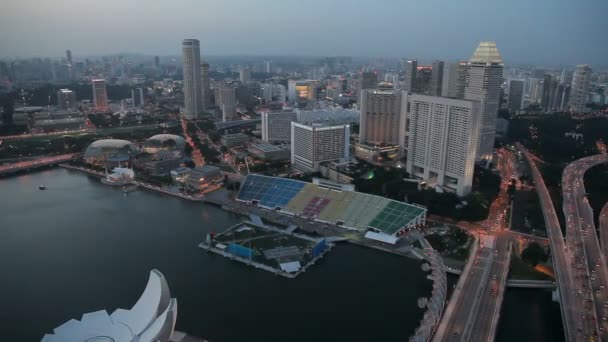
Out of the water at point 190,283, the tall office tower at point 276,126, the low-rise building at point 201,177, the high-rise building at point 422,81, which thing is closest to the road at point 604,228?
the water at point 190,283

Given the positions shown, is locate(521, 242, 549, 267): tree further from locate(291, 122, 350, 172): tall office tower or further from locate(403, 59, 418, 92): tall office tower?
locate(403, 59, 418, 92): tall office tower

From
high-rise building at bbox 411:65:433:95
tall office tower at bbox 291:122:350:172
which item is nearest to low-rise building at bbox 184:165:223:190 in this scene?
tall office tower at bbox 291:122:350:172

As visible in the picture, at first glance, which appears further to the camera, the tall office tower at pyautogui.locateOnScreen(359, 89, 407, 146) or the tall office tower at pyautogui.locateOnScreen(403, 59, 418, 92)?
the tall office tower at pyautogui.locateOnScreen(403, 59, 418, 92)

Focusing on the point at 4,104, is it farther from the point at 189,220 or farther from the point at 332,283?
the point at 332,283

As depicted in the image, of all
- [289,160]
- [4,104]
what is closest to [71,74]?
[4,104]

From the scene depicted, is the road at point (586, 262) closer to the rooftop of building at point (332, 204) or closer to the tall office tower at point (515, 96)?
the rooftop of building at point (332, 204)

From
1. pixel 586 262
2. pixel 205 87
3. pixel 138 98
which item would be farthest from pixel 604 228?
pixel 138 98
